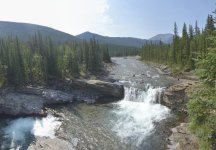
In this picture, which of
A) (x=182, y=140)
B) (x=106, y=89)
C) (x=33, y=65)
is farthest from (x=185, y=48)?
(x=182, y=140)

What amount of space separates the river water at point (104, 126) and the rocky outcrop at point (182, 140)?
4.37 ft

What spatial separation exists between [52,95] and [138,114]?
2085cm

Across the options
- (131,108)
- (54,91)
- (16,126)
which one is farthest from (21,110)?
(131,108)

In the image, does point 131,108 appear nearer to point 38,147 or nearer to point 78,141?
point 78,141

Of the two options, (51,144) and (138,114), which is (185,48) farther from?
(51,144)

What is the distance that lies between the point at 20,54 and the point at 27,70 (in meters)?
4.57

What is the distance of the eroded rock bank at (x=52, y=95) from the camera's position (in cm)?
4875

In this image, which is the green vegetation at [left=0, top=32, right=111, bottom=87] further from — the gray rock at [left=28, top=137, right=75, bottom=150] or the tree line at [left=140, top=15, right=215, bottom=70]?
the tree line at [left=140, top=15, right=215, bottom=70]

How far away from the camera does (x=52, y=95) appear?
55.9m

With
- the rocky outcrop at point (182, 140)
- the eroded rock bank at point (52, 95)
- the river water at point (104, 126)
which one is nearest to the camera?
the rocky outcrop at point (182, 140)

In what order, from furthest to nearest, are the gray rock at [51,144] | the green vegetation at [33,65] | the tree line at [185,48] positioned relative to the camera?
the tree line at [185,48] < the green vegetation at [33,65] < the gray rock at [51,144]

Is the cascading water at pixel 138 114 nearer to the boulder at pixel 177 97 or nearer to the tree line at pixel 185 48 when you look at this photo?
the boulder at pixel 177 97

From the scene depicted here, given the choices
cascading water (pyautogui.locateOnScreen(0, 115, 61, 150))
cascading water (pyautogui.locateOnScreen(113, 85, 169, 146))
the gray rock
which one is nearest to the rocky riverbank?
cascading water (pyautogui.locateOnScreen(113, 85, 169, 146))

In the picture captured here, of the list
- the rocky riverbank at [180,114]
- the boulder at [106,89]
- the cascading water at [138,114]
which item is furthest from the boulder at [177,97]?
the boulder at [106,89]
